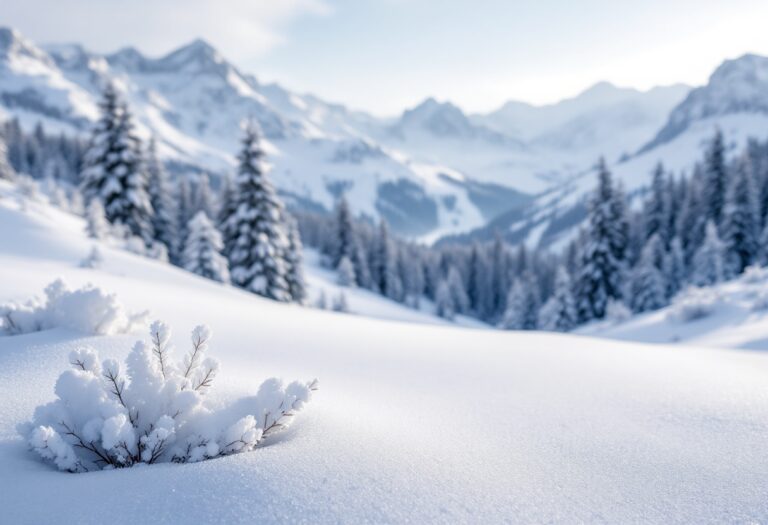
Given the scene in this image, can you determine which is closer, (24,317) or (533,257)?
(24,317)

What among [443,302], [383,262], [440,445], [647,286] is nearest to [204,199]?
[383,262]

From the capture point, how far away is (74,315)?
3529mm

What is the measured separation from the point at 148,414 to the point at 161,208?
34.5 meters

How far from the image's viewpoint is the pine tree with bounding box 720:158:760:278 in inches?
1281

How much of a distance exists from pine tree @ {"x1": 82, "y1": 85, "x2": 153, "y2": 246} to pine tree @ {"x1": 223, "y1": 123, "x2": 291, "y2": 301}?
540cm

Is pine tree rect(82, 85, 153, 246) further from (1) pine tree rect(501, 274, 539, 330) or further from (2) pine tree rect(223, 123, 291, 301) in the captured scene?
(1) pine tree rect(501, 274, 539, 330)

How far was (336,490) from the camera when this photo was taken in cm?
181

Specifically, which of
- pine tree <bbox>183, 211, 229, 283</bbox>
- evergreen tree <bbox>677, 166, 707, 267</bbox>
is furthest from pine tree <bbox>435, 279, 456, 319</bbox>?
pine tree <bbox>183, 211, 229, 283</bbox>

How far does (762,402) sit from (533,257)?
77.2 metres

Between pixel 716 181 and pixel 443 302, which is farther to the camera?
pixel 443 302

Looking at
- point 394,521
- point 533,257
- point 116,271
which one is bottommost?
point 394,521

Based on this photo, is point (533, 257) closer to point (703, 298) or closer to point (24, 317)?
point (703, 298)

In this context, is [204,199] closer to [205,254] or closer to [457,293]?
[205,254]

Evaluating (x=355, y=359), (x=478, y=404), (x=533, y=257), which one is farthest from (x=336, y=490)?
(x=533, y=257)
